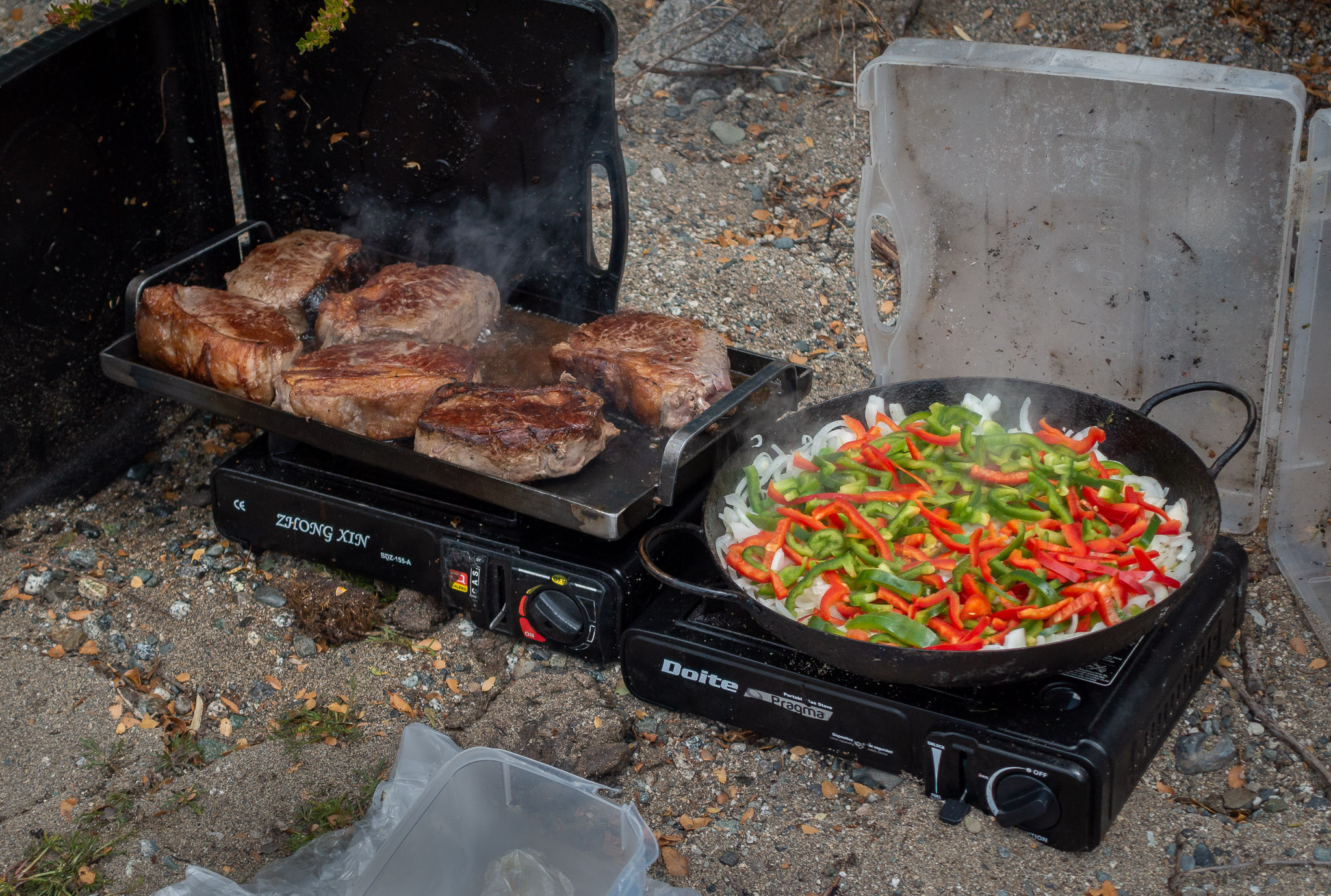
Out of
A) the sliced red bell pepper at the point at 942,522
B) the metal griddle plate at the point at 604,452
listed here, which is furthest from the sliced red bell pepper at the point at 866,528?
the metal griddle plate at the point at 604,452

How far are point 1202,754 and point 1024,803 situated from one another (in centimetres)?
73

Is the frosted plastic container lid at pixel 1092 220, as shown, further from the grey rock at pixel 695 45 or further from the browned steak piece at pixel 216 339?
the grey rock at pixel 695 45

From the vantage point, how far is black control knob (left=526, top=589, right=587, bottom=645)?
136 inches

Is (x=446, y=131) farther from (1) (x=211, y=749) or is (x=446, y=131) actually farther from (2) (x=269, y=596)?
(1) (x=211, y=749)

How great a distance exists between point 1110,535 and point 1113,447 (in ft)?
1.68

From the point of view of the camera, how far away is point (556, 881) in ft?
9.06

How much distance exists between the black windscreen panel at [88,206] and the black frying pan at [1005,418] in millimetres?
2227

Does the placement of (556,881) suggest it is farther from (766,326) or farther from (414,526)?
(766,326)

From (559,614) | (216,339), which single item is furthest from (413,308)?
(559,614)

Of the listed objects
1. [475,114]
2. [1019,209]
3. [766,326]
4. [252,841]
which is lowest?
[252,841]

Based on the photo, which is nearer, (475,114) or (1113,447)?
(1113,447)

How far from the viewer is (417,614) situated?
3.77 meters

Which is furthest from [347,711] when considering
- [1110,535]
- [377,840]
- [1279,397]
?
[1279,397]

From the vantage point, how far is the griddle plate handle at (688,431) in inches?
125
